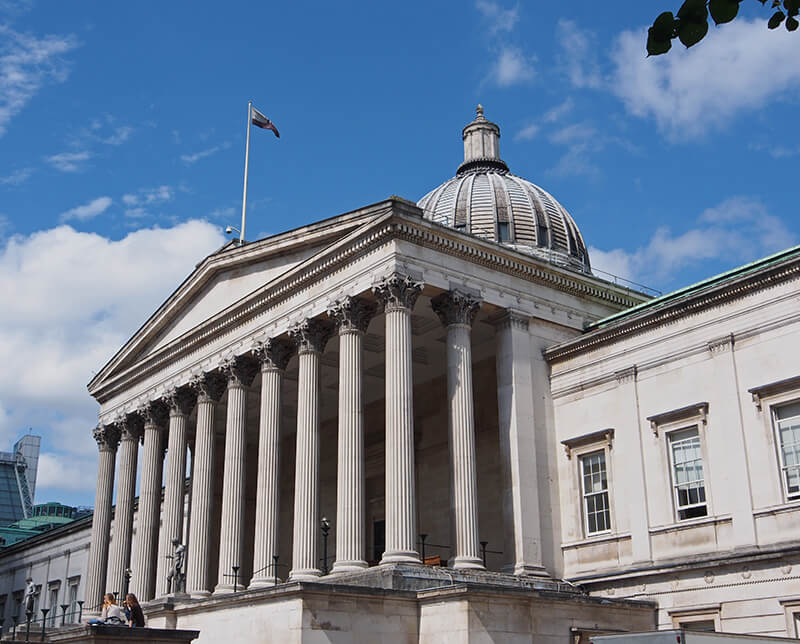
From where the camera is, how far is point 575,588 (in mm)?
30938

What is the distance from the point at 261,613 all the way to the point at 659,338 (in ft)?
48.8

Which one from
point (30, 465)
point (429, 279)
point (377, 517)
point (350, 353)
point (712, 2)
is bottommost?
point (712, 2)

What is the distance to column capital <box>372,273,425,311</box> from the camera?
30641mm

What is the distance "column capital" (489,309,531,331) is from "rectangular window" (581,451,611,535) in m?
4.91

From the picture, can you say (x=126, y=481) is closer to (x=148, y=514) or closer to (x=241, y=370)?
(x=148, y=514)

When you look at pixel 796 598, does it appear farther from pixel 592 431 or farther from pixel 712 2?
pixel 712 2

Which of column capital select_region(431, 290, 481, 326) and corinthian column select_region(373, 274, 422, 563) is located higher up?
column capital select_region(431, 290, 481, 326)

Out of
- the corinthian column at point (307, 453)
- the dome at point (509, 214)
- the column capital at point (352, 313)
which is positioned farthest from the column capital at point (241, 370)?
the dome at point (509, 214)

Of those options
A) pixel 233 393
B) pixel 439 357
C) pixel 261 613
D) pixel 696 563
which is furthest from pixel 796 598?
pixel 233 393

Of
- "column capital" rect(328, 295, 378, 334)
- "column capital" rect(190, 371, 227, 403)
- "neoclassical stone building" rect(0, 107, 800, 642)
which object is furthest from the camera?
"column capital" rect(190, 371, 227, 403)

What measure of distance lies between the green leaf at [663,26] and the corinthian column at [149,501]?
38.7 meters

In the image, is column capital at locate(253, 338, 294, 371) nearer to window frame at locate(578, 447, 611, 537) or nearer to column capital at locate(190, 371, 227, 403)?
column capital at locate(190, 371, 227, 403)

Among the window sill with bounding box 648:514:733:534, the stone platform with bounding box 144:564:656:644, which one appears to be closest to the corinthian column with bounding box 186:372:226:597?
the stone platform with bounding box 144:564:656:644

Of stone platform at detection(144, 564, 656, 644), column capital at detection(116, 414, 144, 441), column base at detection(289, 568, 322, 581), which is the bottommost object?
stone platform at detection(144, 564, 656, 644)
